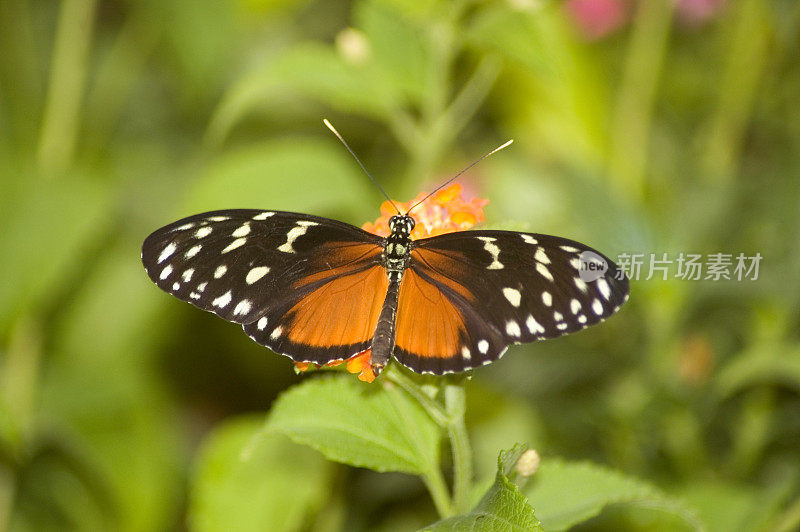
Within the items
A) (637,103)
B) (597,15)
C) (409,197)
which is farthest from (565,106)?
(409,197)

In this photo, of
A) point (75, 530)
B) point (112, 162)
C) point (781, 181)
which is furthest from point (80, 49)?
point (781, 181)

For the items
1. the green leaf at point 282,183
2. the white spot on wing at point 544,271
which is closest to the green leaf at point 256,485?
the green leaf at point 282,183

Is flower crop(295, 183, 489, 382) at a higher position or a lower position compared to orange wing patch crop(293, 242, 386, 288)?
higher

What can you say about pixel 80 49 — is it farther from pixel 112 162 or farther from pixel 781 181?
pixel 781 181

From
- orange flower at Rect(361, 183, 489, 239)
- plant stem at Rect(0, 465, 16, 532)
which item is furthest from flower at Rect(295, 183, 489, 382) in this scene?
plant stem at Rect(0, 465, 16, 532)

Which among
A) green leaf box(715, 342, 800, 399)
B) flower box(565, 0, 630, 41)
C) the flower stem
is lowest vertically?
the flower stem

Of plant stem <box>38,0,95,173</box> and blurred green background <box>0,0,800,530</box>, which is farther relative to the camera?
plant stem <box>38,0,95,173</box>

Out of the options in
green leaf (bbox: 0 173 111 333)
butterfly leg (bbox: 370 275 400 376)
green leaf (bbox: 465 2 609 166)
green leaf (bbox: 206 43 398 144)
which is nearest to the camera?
butterfly leg (bbox: 370 275 400 376)

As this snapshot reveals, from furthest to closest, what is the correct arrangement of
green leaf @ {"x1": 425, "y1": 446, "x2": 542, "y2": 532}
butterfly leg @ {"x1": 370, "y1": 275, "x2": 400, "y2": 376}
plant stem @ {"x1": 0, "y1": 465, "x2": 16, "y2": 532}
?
1. plant stem @ {"x1": 0, "y1": 465, "x2": 16, "y2": 532}
2. butterfly leg @ {"x1": 370, "y1": 275, "x2": 400, "y2": 376}
3. green leaf @ {"x1": 425, "y1": 446, "x2": 542, "y2": 532}

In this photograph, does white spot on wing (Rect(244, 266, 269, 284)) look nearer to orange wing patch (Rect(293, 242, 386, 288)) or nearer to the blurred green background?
orange wing patch (Rect(293, 242, 386, 288))
